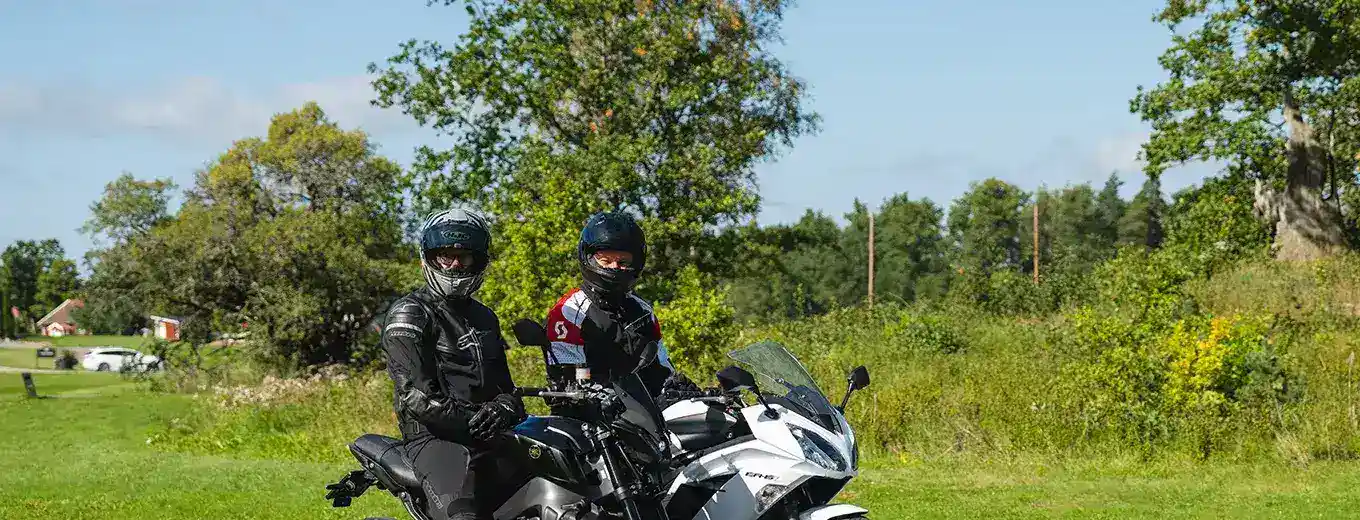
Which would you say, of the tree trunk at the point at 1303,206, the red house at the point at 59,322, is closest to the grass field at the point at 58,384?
the tree trunk at the point at 1303,206

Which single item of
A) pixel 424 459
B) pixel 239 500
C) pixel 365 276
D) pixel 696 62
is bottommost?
pixel 239 500

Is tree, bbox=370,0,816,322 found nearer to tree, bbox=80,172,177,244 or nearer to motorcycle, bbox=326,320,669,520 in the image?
motorcycle, bbox=326,320,669,520

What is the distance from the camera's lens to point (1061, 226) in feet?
289

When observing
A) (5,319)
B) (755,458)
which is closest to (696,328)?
(755,458)

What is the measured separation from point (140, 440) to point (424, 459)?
18.4 meters

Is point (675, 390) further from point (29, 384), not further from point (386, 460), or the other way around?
point (29, 384)

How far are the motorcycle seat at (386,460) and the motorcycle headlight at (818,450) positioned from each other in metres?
1.74

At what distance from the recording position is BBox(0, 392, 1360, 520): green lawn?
11.9 m

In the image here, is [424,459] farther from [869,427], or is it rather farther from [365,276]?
[365,276]

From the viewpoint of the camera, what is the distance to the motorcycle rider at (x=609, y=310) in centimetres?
713

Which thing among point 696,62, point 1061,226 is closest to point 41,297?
point 1061,226

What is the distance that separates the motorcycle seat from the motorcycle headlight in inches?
68.5

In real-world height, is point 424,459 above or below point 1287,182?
below

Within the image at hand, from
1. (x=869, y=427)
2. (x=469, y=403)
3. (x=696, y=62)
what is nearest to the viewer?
(x=469, y=403)
